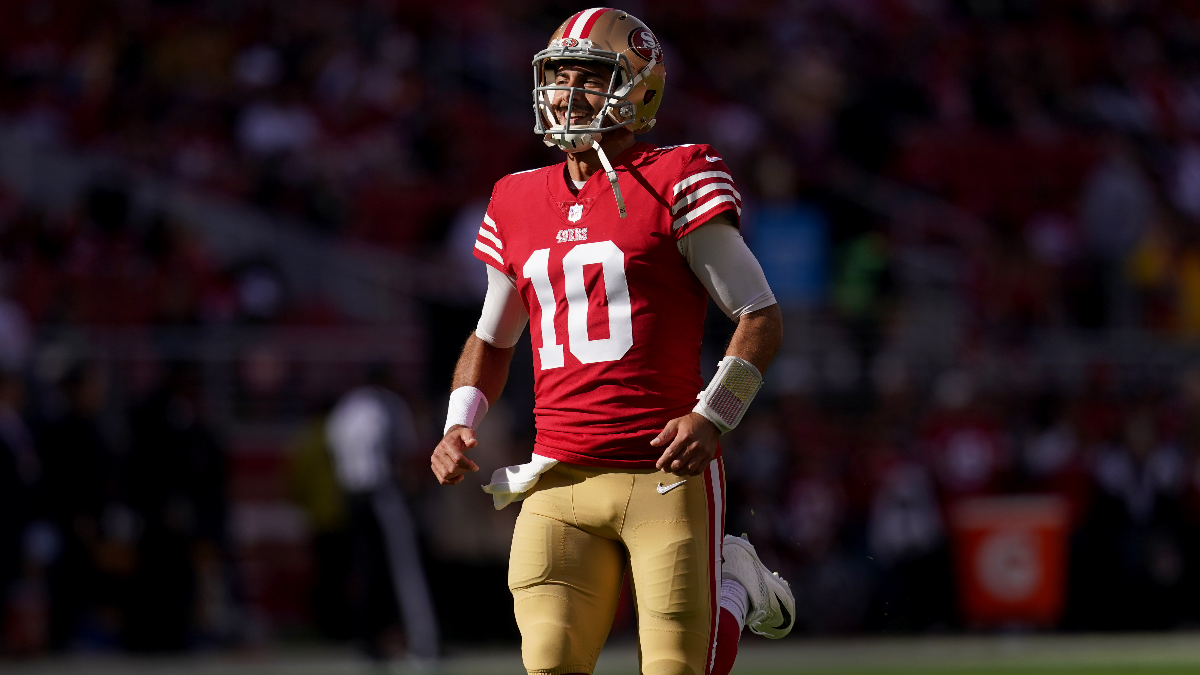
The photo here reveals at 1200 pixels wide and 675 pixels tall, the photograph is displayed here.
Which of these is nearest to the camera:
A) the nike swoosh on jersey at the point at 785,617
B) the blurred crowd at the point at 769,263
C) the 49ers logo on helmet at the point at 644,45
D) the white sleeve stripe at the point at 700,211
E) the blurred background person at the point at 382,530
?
the white sleeve stripe at the point at 700,211

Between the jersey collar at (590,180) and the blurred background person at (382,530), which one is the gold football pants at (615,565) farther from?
the blurred background person at (382,530)

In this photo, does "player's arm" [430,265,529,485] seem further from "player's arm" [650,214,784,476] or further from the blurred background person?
the blurred background person

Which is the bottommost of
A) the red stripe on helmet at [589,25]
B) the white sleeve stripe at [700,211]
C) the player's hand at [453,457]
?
the player's hand at [453,457]

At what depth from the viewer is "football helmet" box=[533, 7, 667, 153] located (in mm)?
4180

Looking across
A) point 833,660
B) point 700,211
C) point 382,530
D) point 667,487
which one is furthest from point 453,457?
point 833,660

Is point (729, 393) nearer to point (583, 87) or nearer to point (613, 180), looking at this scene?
point (613, 180)

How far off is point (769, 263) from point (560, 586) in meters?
8.64

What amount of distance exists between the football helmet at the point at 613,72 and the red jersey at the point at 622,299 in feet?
0.34

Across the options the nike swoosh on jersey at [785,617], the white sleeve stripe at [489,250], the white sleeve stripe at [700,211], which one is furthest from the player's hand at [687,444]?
the nike swoosh on jersey at [785,617]

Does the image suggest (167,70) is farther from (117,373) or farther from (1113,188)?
(1113,188)

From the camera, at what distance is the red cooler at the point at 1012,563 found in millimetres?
11922

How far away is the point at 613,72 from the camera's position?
13.8 feet

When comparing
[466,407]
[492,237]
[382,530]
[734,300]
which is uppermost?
[492,237]

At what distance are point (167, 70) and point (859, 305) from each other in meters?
5.76
